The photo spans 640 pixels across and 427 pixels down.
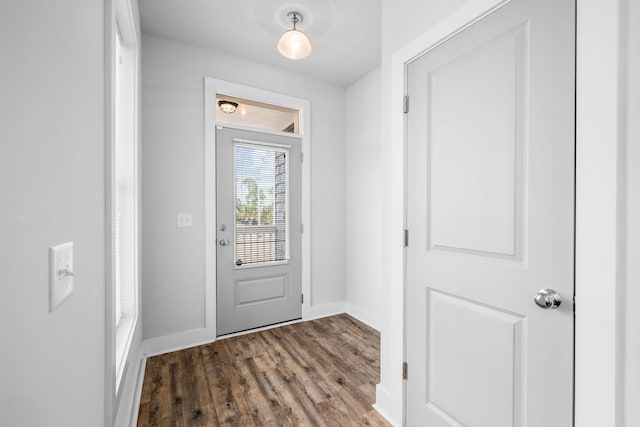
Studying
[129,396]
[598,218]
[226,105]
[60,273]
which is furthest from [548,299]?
[226,105]

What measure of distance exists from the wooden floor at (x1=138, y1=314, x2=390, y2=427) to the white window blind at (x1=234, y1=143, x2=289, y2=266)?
31.6 inches

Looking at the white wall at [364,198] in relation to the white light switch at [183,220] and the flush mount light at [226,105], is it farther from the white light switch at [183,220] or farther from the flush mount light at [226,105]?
the white light switch at [183,220]

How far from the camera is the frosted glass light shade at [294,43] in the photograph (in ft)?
6.71

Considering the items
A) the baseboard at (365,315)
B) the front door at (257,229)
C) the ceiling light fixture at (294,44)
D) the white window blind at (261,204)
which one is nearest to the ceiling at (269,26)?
the ceiling light fixture at (294,44)

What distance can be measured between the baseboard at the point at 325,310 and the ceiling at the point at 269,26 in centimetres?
256

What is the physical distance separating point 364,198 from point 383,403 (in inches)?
77.1

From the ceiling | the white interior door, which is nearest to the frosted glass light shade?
the ceiling

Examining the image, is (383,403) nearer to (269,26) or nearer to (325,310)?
(325,310)

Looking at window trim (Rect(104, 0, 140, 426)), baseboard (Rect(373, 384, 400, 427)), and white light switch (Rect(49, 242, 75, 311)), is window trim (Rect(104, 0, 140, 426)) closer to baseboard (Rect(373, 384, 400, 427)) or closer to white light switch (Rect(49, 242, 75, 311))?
white light switch (Rect(49, 242, 75, 311))

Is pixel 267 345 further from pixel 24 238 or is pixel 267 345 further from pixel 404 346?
pixel 24 238

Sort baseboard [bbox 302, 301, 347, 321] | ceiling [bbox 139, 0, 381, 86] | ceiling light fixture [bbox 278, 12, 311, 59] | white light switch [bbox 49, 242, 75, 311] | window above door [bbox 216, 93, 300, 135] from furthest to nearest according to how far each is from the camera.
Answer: window above door [bbox 216, 93, 300, 135], baseboard [bbox 302, 301, 347, 321], ceiling [bbox 139, 0, 381, 86], ceiling light fixture [bbox 278, 12, 311, 59], white light switch [bbox 49, 242, 75, 311]

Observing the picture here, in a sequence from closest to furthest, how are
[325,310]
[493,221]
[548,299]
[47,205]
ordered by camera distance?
[47,205] < [548,299] < [493,221] < [325,310]

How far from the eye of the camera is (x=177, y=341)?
2.55 metres

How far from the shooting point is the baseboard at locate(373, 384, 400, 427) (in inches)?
66.9
